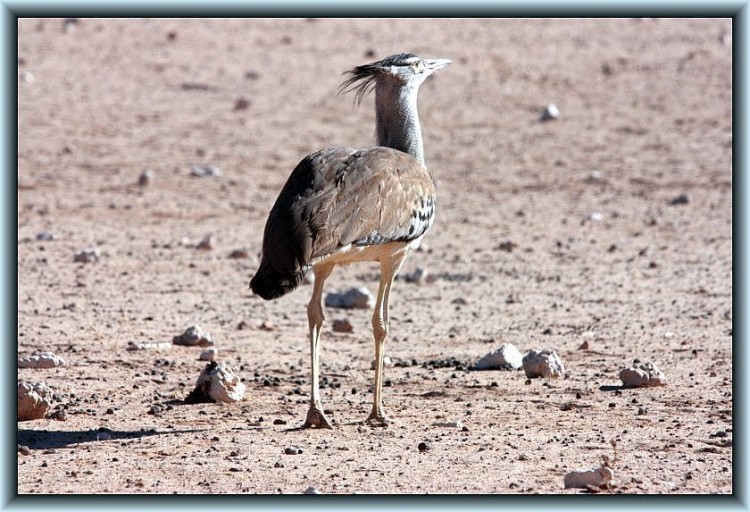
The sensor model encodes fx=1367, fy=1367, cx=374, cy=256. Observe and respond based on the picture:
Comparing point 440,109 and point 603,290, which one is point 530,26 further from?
point 603,290

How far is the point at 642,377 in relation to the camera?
6.32 m

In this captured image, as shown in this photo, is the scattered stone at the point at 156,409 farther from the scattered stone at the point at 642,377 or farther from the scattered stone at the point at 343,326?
the scattered stone at the point at 642,377

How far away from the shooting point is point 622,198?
11367 millimetres

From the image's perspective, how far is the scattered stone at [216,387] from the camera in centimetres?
604

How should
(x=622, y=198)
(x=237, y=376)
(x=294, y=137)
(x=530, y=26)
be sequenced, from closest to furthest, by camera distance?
1. (x=237, y=376)
2. (x=622, y=198)
3. (x=294, y=137)
4. (x=530, y=26)

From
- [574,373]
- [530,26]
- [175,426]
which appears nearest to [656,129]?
[530,26]

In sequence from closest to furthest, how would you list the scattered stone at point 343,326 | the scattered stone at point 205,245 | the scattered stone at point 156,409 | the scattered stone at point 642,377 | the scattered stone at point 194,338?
the scattered stone at point 156,409 → the scattered stone at point 642,377 → the scattered stone at point 194,338 → the scattered stone at point 343,326 → the scattered stone at point 205,245

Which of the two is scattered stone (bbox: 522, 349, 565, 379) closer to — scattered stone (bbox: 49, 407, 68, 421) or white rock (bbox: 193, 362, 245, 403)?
white rock (bbox: 193, 362, 245, 403)

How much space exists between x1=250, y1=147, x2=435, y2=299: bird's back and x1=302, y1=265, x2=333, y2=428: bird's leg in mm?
300

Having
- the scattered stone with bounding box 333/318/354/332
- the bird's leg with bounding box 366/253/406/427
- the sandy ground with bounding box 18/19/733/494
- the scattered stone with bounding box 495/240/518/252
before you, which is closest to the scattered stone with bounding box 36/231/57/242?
the sandy ground with bounding box 18/19/733/494

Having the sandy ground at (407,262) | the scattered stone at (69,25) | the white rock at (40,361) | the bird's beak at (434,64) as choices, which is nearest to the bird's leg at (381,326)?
the sandy ground at (407,262)

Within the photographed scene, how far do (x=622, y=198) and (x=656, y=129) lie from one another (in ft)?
7.73

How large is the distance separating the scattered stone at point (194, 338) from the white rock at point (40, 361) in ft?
2.63

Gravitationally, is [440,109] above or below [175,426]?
above
